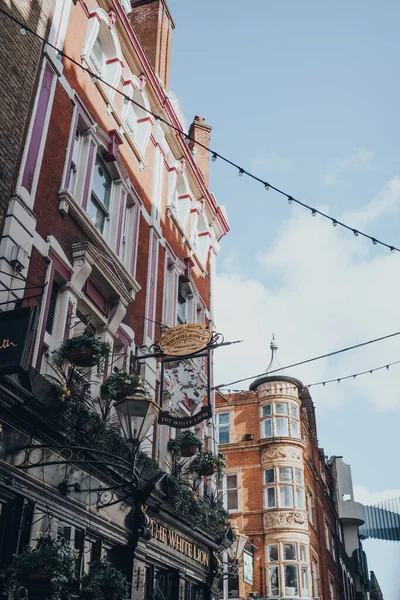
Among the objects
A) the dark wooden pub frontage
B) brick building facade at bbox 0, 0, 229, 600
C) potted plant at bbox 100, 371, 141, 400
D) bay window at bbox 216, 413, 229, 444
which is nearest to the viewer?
the dark wooden pub frontage

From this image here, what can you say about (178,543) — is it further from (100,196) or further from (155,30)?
(155,30)

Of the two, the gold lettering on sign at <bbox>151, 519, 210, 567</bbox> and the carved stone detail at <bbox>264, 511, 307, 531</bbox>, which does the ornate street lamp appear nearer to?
the gold lettering on sign at <bbox>151, 519, 210, 567</bbox>

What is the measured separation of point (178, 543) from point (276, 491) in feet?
59.5

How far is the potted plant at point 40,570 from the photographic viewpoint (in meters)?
8.36

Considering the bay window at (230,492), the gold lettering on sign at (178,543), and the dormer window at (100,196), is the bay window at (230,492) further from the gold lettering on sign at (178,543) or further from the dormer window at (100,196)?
the dormer window at (100,196)

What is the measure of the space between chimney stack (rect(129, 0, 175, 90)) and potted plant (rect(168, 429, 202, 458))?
11537 millimetres

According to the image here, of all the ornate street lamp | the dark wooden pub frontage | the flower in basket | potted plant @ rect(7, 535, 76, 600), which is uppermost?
the flower in basket

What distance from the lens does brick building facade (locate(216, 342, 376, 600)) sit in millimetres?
29703

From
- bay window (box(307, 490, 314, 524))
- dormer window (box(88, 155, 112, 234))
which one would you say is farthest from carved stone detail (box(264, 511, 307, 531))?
dormer window (box(88, 155, 112, 234))

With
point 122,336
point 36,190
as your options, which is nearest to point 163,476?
point 122,336

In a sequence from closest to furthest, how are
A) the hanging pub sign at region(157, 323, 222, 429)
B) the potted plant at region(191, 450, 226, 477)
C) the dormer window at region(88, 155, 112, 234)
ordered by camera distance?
the hanging pub sign at region(157, 323, 222, 429)
the dormer window at region(88, 155, 112, 234)
the potted plant at region(191, 450, 226, 477)

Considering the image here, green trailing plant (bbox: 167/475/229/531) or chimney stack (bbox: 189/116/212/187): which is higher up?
chimney stack (bbox: 189/116/212/187)

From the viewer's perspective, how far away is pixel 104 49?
54.8 ft

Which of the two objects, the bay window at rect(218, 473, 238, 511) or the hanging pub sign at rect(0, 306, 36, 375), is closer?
the hanging pub sign at rect(0, 306, 36, 375)
